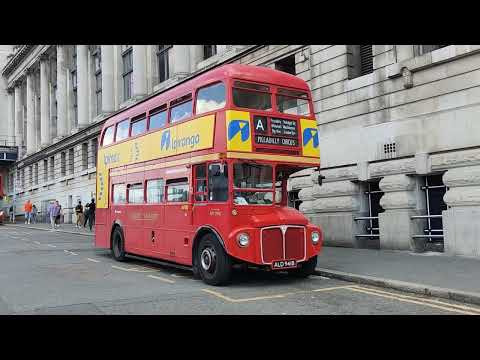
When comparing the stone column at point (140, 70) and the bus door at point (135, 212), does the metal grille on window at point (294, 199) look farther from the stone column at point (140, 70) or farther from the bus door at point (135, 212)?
the stone column at point (140, 70)

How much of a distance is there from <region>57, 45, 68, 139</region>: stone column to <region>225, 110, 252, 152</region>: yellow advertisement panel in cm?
4104

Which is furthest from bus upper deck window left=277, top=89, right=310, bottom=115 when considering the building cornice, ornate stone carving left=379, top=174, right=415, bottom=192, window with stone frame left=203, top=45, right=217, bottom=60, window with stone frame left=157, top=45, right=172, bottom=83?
the building cornice

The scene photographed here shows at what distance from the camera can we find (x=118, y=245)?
46.4 feet

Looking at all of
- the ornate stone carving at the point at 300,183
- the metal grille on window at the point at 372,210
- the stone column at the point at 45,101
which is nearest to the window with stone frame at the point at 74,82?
the stone column at the point at 45,101

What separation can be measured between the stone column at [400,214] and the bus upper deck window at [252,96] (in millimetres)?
5550

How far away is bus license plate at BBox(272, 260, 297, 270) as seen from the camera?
936 centimetres

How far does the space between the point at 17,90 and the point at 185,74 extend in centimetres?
4495

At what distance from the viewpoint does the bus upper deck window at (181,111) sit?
1069 centimetres

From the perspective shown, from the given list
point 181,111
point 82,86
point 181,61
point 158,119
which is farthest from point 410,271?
point 82,86

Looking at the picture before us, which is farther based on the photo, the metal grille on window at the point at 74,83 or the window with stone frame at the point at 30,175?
the window with stone frame at the point at 30,175
